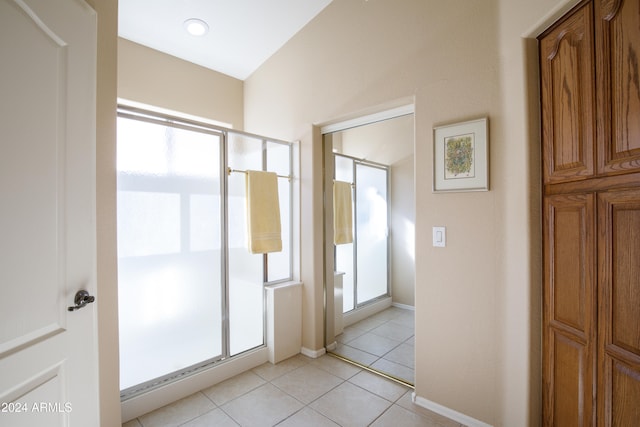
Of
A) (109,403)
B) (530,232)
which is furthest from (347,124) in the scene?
(109,403)

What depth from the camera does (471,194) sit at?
5.73 feet

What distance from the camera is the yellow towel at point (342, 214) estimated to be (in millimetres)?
2803

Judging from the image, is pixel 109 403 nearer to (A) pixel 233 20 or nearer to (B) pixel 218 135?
(B) pixel 218 135

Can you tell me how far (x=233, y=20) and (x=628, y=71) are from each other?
263 centimetres

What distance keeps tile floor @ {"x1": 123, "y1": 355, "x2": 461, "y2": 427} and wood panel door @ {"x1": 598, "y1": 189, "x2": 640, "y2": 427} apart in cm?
90

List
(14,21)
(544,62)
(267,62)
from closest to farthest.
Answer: (14,21) → (544,62) → (267,62)

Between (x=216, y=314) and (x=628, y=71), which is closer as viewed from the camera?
(x=628, y=71)

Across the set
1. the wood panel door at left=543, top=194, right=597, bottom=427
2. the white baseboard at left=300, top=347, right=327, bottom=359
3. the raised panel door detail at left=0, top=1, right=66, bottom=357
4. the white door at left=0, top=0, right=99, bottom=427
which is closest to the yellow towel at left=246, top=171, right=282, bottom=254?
the white baseboard at left=300, top=347, right=327, bottom=359

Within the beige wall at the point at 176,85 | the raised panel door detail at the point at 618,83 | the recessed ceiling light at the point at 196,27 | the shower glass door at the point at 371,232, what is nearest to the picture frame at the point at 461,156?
the raised panel door detail at the point at 618,83

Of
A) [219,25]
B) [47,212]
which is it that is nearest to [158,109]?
[219,25]

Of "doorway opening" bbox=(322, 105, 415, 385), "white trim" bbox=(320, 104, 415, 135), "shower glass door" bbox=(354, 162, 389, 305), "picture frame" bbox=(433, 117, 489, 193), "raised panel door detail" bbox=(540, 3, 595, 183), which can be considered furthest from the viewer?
"shower glass door" bbox=(354, 162, 389, 305)

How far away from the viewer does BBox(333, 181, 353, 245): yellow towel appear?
2803 millimetres

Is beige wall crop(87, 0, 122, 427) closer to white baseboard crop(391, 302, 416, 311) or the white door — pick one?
the white door

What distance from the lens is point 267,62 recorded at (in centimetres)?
311
